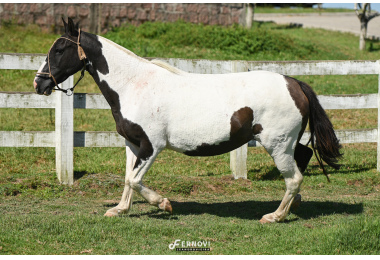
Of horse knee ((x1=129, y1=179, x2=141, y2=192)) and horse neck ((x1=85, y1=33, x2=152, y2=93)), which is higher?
horse neck ((x1=85, y1=33, x2=152, y2=93))

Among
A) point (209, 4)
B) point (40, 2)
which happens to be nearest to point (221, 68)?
point (40, 2)

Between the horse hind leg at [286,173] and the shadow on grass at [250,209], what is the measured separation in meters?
0.33

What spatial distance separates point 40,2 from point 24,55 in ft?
29.4

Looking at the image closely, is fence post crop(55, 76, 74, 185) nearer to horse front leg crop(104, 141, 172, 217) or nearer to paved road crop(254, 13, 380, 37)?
horse front leg crop(104, 141, 172, 217)

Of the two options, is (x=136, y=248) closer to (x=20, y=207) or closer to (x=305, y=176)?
(x=20, y=207)

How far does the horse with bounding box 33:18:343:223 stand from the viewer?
5.90m

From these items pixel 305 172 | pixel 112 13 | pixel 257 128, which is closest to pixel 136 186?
pixel 257 128

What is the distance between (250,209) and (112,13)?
39.8 feet

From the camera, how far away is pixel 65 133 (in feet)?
25.0

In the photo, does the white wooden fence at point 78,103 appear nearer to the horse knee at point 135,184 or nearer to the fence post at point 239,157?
the fence post at point 239,157

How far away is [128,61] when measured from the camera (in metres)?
6.13

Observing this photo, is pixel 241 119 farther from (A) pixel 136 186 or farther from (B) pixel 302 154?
(A) pixel 136 186

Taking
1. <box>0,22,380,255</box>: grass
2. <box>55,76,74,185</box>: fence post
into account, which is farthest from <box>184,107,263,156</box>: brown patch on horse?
<box>55,76,74,185</box>: fence post

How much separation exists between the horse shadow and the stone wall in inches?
435
